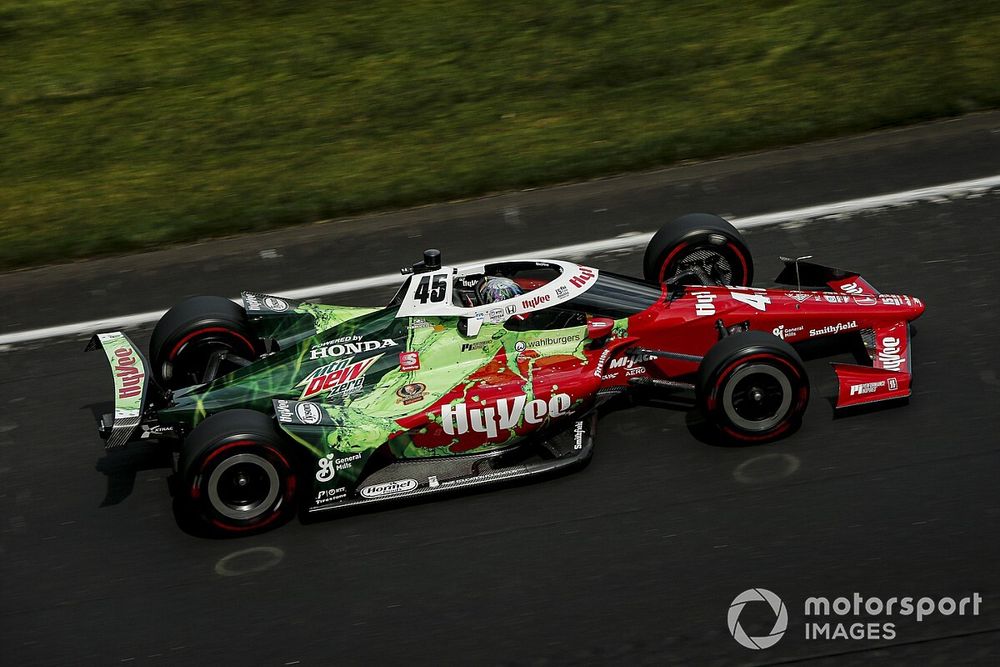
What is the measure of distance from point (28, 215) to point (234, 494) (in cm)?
695

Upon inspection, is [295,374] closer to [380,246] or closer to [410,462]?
[410,462]

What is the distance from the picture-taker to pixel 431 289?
783cm

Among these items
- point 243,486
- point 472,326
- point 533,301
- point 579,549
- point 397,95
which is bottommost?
point 579,549

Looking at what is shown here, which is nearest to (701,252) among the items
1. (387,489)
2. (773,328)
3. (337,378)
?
(773,328)

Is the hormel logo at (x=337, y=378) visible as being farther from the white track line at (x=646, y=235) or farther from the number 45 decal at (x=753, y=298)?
the white track line at (x=646, y=235)

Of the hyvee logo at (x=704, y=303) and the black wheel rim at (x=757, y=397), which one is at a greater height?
the hyvee logo at (x=704, y=303)

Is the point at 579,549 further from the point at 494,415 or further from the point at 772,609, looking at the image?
the point at 772,609

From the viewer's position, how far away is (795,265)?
883 centimetres

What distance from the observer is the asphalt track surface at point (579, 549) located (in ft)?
20.7

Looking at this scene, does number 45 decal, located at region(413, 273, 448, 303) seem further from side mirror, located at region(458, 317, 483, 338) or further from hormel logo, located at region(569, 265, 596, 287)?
hormel logo, located at region(569, 265, 596, 287)

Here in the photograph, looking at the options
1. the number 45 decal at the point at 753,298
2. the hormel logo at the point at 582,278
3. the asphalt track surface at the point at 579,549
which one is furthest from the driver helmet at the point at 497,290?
the number 45 decal at the point at 753,298

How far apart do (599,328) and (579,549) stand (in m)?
1.60

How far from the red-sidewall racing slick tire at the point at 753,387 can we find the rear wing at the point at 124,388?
A: 3.73 meters

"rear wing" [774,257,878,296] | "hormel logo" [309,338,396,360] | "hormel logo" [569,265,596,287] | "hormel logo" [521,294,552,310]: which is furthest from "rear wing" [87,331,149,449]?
"rear wing" [774,257,878,296]
